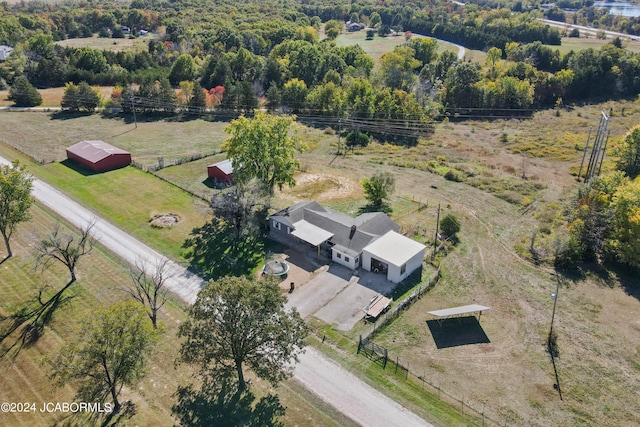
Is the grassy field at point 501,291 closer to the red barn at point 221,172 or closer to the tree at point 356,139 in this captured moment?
the tree at point 356,139

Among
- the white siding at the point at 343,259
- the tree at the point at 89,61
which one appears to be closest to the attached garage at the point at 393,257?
the white siding at the point at 343,259

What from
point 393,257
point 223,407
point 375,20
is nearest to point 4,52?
point 393,257

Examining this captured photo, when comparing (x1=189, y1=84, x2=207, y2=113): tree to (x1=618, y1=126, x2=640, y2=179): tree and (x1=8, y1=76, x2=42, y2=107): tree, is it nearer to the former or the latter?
(x1=8, y1=76, x2=42, y2=107): tree

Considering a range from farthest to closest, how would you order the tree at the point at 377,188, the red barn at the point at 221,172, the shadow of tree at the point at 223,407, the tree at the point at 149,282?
the red barn at the point at 221,172
the tree at the point at 377,188
the tree at the point at 149,282
the shadow of tree at the point at 223,407

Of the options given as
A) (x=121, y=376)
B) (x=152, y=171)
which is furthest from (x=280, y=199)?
(x=121, y=376)

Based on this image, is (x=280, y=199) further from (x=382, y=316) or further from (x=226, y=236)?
(x=382, y=316)

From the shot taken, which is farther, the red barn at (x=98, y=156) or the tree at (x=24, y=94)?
the tree at (x=24, y=94)
